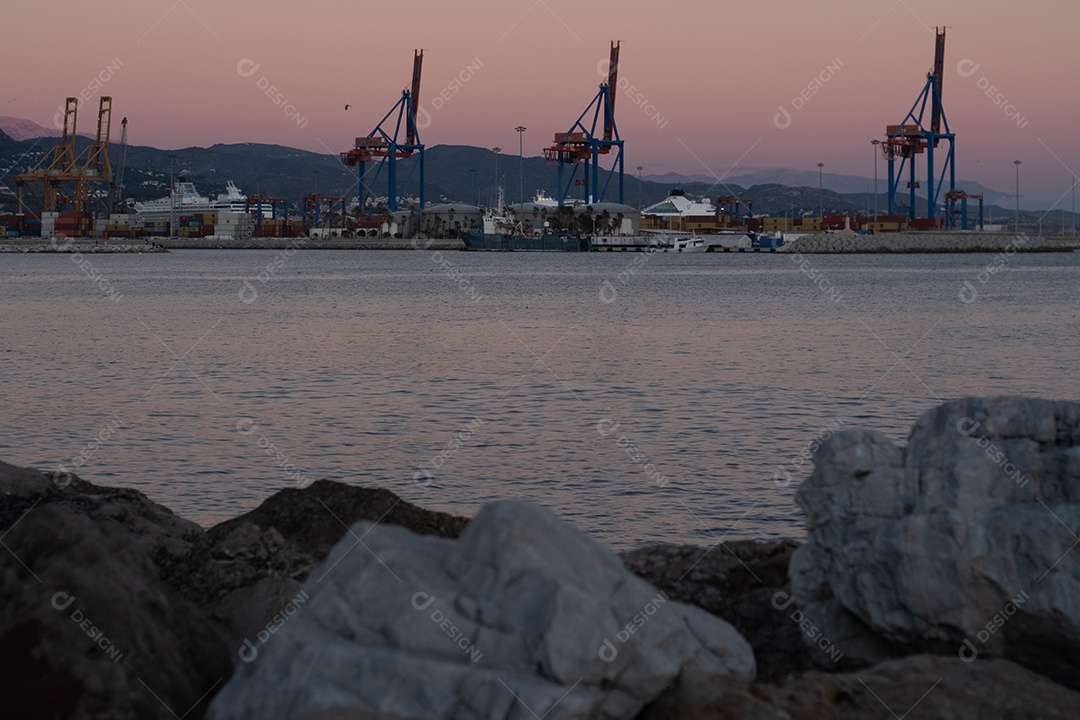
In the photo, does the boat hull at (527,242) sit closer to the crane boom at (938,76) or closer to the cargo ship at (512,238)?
the cargo ship at (512,238)

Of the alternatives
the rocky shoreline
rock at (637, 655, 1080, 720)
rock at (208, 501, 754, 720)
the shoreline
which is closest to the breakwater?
the shoreline

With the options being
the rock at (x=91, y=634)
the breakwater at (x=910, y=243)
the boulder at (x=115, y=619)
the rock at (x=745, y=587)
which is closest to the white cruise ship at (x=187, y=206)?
the breakwater at (x=910, y=243)

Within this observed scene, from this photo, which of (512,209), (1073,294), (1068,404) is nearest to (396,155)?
(512,209)

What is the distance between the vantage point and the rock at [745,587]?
5020 millimetres

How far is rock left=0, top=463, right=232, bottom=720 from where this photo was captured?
3391mm

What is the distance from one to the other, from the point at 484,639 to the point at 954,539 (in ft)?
6.22

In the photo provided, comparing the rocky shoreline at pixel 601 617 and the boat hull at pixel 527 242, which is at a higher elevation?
the boat hull at pixel 527 242

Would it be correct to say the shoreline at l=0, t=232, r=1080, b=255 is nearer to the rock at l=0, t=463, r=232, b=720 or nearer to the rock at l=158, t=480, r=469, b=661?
the rock at l=158, t=480, r=469, b=661

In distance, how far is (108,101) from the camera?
400 feet

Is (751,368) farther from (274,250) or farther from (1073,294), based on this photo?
(274,250)

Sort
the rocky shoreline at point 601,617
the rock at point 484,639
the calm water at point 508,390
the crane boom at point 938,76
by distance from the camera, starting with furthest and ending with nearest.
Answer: the crane boom at point 938,76
the calm water at point 508,390
the rocky shoreline at point 601,617
the rock at point 484,639

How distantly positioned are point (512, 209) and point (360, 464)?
11180 centimetres

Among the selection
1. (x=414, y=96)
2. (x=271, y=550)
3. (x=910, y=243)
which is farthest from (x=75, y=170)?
(x=271, y=550)

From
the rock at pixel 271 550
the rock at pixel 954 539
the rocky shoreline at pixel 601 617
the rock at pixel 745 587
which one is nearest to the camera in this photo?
the rocky shoreline at pixel 601 617
